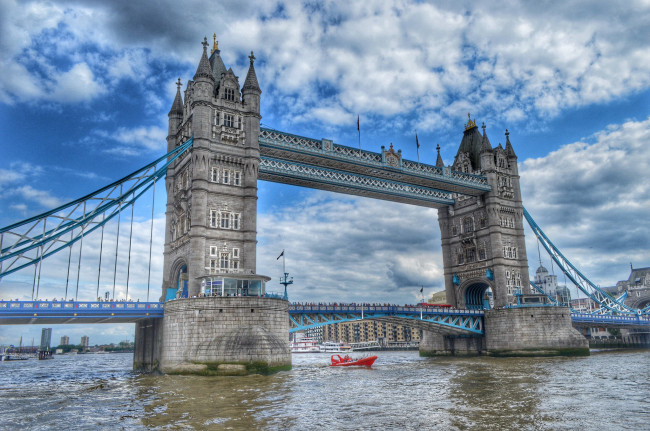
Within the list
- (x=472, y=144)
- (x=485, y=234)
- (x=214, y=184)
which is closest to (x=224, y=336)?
(x=214, y=184)

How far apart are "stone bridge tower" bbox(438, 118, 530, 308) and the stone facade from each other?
39.6 meters

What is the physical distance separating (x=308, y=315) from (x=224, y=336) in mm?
14943

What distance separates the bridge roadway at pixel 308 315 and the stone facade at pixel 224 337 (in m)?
4.60

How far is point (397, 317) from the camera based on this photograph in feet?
204

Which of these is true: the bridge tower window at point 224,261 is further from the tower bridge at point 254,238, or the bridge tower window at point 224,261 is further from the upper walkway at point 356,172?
the upper walkway at point 356,172

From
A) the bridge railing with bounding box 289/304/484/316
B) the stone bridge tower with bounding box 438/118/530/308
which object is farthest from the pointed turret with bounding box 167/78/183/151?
the stone bridge tower with bounding box 438/118/530/308

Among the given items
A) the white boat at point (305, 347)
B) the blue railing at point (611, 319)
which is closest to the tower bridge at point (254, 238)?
the blue railing at point (611, 319)

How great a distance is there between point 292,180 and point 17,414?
3892 centimetres

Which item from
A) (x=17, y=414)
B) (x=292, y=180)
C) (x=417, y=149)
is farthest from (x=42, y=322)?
(x=417, y=149)

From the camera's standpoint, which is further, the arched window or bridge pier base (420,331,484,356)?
the arched window

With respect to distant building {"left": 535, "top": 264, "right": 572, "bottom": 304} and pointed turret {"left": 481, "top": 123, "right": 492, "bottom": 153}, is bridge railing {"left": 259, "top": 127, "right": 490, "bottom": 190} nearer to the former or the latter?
pointed turret {"left": 481, "top": 123, "right": 492, "bottom": 153}

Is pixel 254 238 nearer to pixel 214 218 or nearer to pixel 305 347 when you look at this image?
pixel 214 218

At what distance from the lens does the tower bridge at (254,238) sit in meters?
41.4

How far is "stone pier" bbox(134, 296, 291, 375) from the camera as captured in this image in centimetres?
3916
